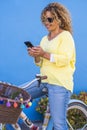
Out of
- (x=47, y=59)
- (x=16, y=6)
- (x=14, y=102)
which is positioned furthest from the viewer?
→ (x=16, y=6)

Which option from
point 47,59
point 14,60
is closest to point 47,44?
point 47,59

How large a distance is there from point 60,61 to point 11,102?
0.67 m

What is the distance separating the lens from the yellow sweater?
4.54 metres

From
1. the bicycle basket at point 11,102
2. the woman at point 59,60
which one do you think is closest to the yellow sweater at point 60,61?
the woman at point 59,60

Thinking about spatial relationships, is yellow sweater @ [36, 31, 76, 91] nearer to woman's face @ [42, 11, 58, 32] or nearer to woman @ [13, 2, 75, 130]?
woman @ [13, 2, 75, 130]

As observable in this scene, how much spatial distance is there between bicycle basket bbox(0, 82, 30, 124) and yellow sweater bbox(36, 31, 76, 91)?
1.21ft

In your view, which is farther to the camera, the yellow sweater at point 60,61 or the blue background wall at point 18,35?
the blue background wall at point 18,35

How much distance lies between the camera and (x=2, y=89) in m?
4.48

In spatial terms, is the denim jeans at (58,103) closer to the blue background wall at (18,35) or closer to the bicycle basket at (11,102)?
the bicycle basket at (11,102)

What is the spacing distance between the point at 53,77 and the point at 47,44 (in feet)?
1.15

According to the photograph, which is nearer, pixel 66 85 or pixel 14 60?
pixel 66 85

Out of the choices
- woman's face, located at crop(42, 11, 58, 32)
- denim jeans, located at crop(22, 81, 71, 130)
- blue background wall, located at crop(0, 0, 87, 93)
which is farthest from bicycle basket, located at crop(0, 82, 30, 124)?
blue background wall, located at crop(0, 0, 87, 93)

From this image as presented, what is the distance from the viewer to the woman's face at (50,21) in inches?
183

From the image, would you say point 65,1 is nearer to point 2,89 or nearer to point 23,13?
point 23,13
